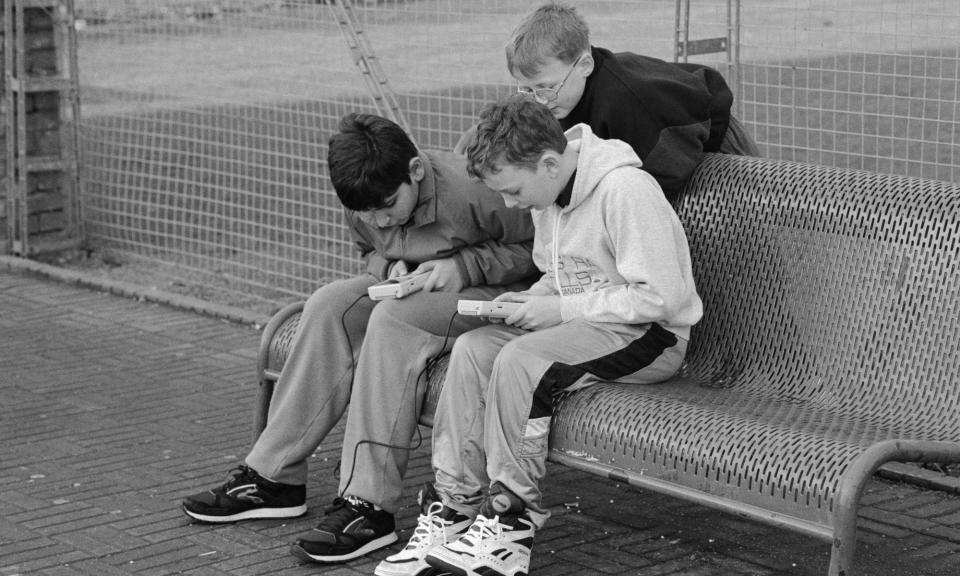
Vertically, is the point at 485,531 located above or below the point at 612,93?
below

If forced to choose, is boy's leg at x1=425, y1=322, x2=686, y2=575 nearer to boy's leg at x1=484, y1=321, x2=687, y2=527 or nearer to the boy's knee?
boy's leg at x1=484, y1=321, x2=687, y2=527

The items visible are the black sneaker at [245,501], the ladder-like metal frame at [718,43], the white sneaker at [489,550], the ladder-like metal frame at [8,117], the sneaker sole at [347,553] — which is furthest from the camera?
the ladder-like metal frame at [8,117]

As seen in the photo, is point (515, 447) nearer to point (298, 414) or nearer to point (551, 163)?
point (551, 163)

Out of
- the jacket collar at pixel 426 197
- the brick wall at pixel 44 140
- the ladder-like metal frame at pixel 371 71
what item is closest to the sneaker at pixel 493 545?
the jacket collar at pixel 426 197

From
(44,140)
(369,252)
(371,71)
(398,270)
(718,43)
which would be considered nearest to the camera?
(398,270)

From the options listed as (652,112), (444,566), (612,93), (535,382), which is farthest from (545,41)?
(444,566)

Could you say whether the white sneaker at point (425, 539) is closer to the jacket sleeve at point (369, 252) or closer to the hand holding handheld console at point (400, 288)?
the hand holding handheld console at point (400, 288)

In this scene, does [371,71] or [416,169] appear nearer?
[416,169]

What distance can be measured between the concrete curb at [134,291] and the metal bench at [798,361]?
2479mm

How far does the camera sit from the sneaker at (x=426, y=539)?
3.77m

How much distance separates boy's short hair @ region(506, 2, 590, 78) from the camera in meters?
4.11

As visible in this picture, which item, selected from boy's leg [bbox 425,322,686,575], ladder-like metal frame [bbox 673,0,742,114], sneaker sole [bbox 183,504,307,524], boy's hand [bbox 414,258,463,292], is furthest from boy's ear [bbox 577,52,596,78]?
sneaker sole [bbox 183,504,307,524]

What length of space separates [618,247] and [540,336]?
312mm

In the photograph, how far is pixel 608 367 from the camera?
3.75 meters
